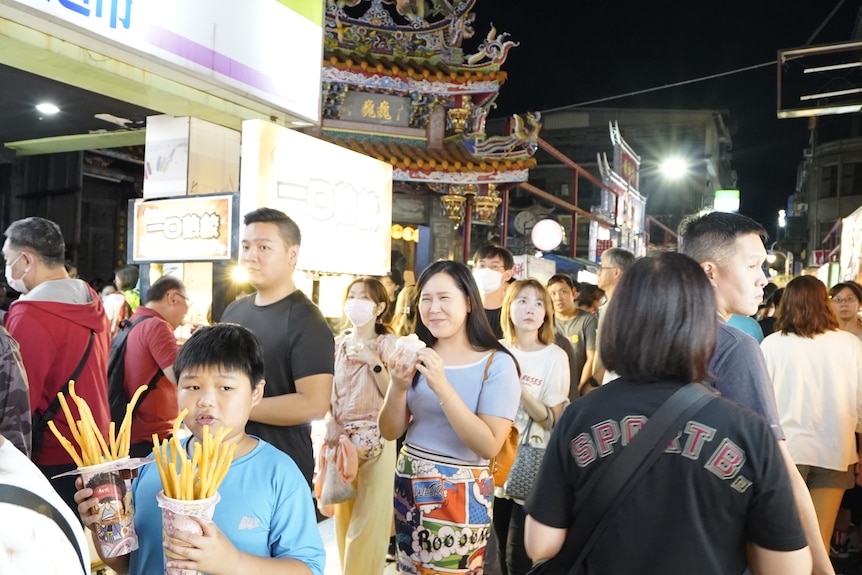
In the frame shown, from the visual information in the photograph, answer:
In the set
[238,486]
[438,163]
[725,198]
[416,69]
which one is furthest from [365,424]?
[725,198]

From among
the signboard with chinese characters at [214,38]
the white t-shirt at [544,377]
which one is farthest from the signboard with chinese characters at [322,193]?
the white t-shirt at [544,377]

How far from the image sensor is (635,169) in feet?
93.0

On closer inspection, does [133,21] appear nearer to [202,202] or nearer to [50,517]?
[202,202]

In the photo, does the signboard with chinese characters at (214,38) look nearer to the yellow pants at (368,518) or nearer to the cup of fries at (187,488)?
the yellow pants at (368,518)

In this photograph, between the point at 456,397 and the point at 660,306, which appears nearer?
the point at 660,306

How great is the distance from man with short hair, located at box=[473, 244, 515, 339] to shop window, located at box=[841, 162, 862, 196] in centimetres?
3687

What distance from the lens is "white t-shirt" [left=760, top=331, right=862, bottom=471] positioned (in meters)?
4.05

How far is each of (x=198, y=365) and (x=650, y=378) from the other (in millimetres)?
1219

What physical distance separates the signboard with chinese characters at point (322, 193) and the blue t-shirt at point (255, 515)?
247 cm

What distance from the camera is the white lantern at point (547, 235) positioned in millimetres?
15852

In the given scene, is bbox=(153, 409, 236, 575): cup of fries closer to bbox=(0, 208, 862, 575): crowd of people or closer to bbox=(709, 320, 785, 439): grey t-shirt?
bbox=(0, 208, 862, 575): crowd of people

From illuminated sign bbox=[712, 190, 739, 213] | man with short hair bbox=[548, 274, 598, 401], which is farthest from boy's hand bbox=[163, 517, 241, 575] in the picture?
illuminated sign bbox=[712, 190, 739, 213]

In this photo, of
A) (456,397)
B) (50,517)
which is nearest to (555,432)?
(456,397)

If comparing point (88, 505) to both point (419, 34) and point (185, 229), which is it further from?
point (419, 34)
